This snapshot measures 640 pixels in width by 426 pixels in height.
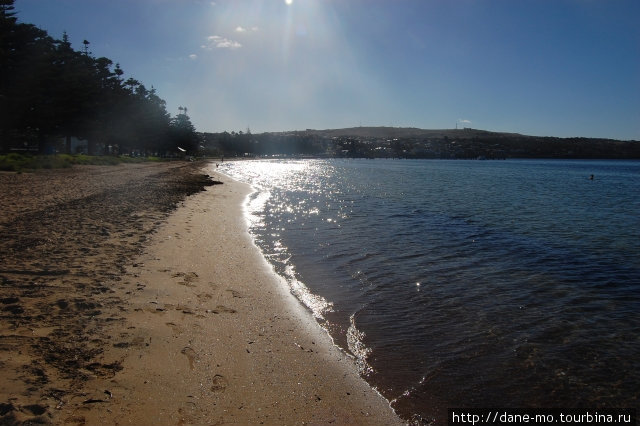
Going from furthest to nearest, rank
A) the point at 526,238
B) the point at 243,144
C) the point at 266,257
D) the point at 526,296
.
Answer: the point at 243,144
the point at 526,238
the point at 266,257
the point at 526,296

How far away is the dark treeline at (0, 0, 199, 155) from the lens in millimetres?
40406

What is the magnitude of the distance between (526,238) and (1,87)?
49902 millimetres

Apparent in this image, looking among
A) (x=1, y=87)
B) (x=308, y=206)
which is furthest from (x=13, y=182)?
(x=1, y=87)

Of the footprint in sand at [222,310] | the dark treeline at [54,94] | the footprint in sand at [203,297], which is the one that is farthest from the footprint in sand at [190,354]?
the dark treeline at [54,94]

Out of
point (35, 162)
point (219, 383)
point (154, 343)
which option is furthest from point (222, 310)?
point (35, 162)

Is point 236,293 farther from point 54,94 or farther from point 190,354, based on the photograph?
point 54,94

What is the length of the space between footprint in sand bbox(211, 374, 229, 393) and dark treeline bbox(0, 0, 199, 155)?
47.1 metres

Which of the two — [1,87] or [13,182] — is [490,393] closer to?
[13,182]

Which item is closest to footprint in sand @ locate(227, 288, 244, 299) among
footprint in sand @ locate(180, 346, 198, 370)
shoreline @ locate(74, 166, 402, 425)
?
shoreline @ locate(74, 166, 402, 425)

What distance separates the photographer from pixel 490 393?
16.1 ft

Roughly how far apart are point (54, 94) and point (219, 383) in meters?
54.8

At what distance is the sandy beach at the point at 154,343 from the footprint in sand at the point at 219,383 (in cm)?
2

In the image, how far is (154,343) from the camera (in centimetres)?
501

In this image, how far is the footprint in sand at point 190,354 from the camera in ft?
15.7
